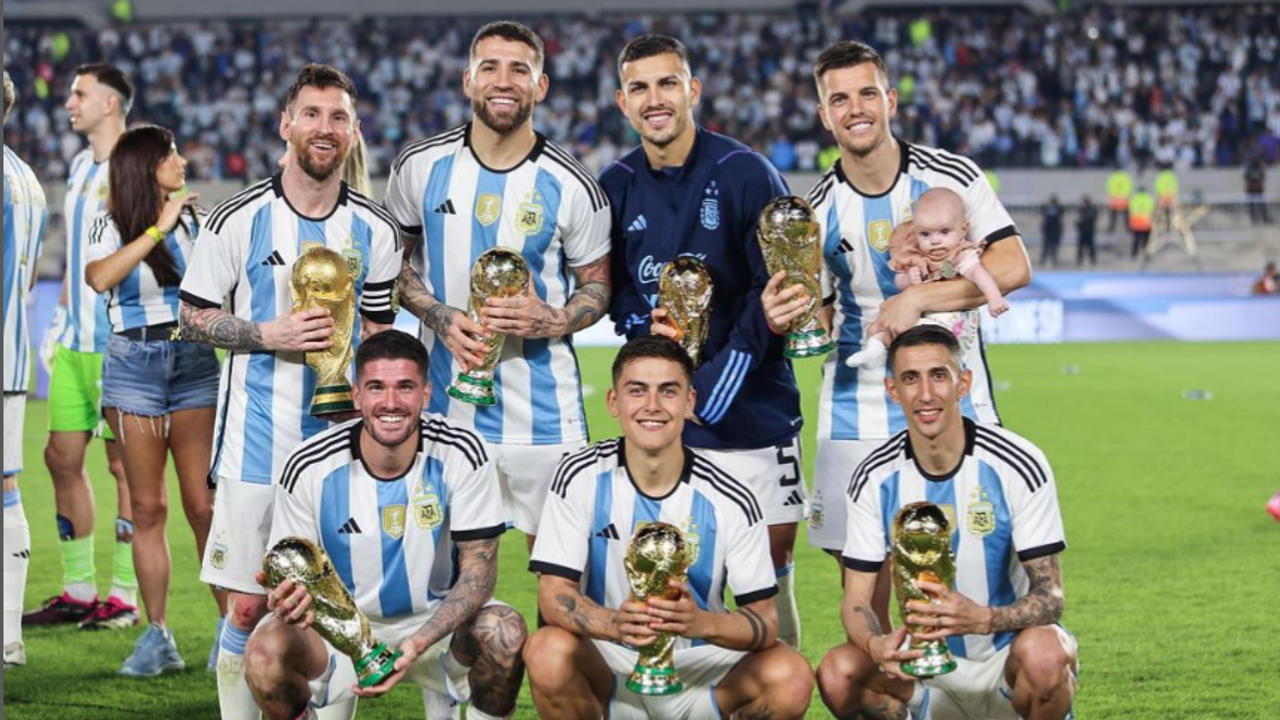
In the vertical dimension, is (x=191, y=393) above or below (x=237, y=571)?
above

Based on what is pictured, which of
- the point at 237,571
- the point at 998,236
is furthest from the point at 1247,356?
the point at 237,571

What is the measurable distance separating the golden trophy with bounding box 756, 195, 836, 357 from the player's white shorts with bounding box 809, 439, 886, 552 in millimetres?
420

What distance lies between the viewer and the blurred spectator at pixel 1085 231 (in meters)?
24.5

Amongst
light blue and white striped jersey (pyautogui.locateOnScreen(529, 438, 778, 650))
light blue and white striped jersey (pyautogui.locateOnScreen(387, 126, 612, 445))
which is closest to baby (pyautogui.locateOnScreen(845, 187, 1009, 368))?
light blue and white striped jersey (pyautogui.locateOnScreen(529, 438, 778, 650))

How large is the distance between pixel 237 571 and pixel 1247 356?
14933 mm

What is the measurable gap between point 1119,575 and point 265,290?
428cm

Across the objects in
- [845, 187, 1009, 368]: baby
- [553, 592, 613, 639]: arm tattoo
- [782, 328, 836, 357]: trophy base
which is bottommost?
[553, 592, 613, 639]: arm tattoo

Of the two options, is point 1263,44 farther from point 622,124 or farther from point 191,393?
point 191,393

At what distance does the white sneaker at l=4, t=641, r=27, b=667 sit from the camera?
5.61m

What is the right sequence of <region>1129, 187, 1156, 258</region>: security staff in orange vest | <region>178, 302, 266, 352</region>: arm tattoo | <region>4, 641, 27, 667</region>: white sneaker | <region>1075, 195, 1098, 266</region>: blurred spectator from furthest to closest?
<region>1129, 187, 1156, 258</region>: security staff in orange vest, <region>1075, 195, 1098, 266</region>: blurred spectator, <region>4, 641, 27, 667</region>: white sneaker, <region>178, 302, 266, 352</region>: arm tattoo

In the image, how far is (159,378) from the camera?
17.9ft

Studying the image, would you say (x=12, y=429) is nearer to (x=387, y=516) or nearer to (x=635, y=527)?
(x=387, y=516)

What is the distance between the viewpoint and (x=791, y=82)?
30391 mm

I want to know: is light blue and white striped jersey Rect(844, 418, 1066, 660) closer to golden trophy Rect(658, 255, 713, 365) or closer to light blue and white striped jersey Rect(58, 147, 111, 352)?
golden trophy Rect(658, 255, 713, 365)
